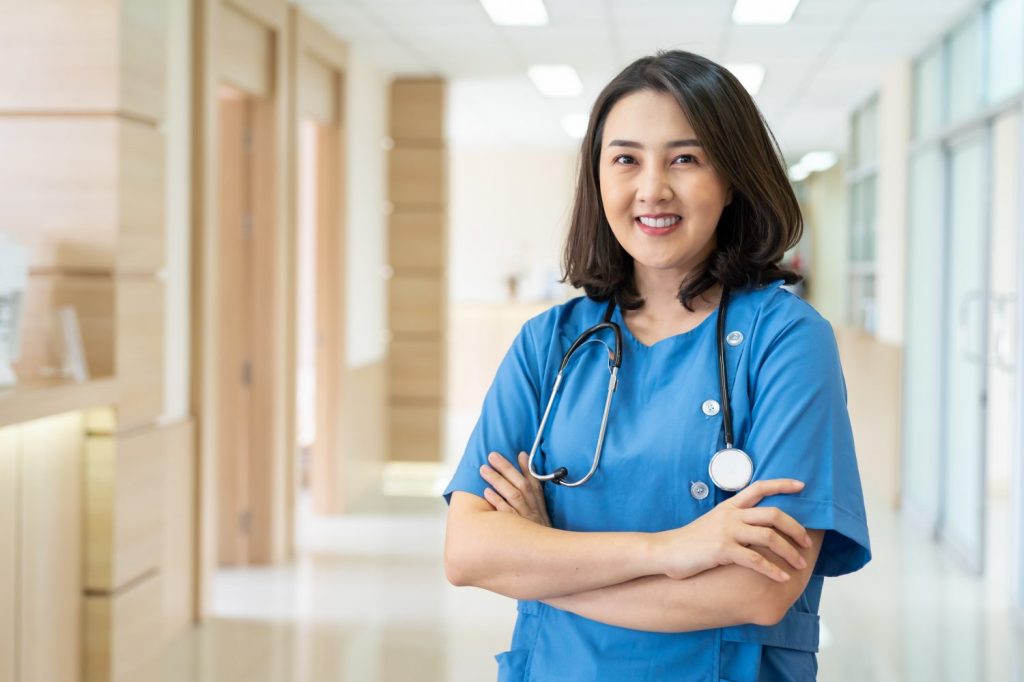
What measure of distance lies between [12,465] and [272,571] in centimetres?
268

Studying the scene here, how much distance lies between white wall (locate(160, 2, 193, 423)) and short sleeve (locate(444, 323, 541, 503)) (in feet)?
10.9

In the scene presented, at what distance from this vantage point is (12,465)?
3740 millimetres

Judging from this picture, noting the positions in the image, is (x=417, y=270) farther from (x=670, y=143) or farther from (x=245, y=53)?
(x=670, y=143)

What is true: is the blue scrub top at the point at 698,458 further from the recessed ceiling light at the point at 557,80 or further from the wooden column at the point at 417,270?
the wooden column at the point at 417,270

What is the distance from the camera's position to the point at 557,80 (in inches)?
357

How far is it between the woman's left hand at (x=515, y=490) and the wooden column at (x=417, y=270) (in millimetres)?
7368

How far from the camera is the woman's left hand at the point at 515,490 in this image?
1681 mm

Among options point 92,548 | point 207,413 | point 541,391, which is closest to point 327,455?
point 207,413

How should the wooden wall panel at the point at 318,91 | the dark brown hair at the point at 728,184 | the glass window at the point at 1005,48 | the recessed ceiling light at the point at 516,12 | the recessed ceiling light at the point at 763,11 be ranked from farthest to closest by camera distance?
the wooden wall panel at the point at 318,91 < the recessed ceiling light at the point at 516,12 < the recessed ceiling light at the point at 763,11 < the glass window at the point at 1005,48 < the dark brown hair at the point at 728,184

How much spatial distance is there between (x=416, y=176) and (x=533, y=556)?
7.62m

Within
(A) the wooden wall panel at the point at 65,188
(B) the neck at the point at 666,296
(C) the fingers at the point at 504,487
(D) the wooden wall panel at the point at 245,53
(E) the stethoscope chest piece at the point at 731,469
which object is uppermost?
(D) the wooden wall panel at the point at 245,53

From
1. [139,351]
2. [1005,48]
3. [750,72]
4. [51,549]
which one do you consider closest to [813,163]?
[750,72]

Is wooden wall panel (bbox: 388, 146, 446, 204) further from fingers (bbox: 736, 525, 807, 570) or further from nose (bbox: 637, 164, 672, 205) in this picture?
fingers (bbox: 736, 525, 807, 570)

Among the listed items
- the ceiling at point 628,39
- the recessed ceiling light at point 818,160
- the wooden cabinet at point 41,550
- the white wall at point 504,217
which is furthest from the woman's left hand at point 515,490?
the recessed ceiling light at point 818,160
